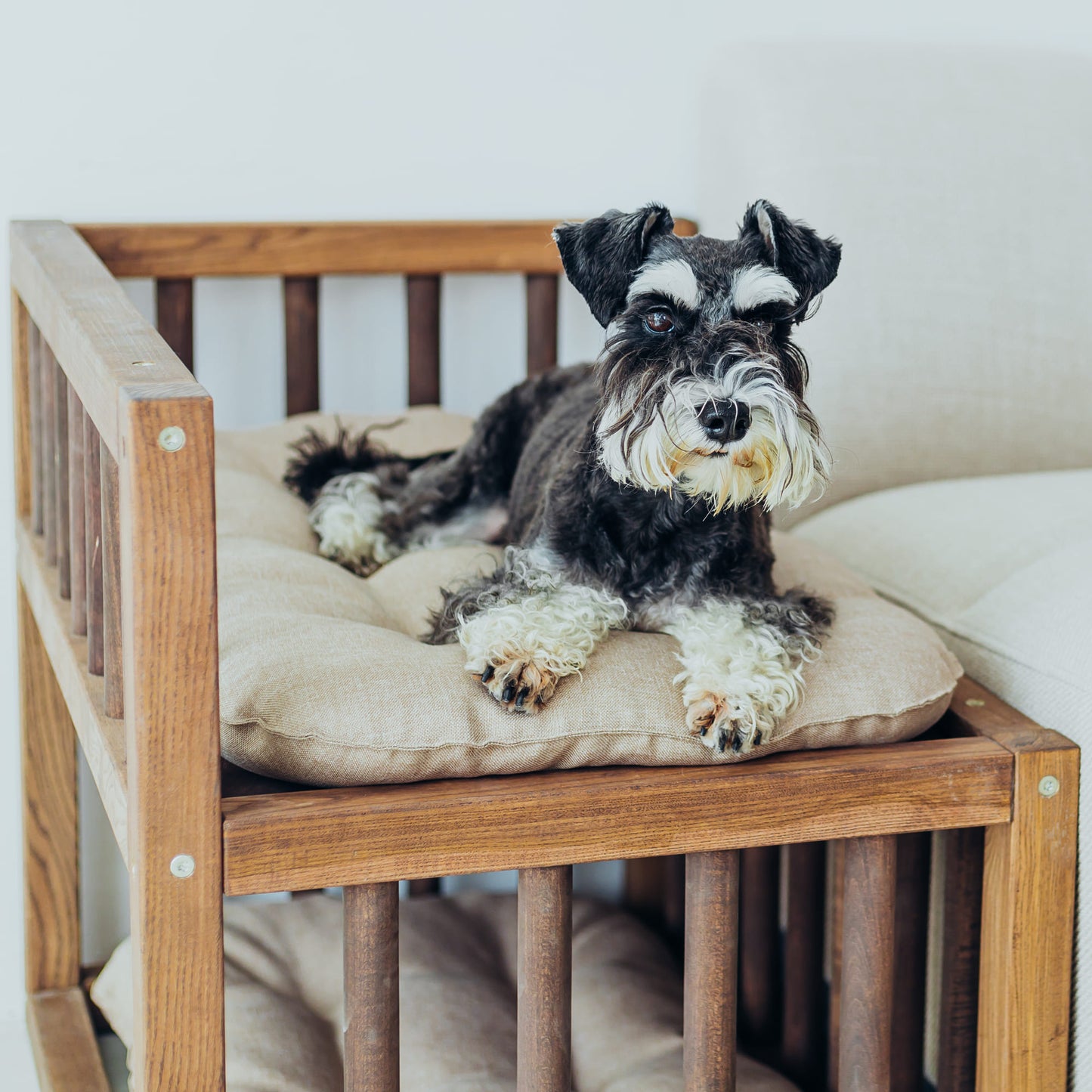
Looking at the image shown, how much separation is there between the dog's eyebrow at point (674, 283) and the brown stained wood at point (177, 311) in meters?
1.15

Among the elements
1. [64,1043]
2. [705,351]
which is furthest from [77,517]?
[64,1043]

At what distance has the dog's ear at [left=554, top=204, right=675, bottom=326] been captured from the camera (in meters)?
1.30

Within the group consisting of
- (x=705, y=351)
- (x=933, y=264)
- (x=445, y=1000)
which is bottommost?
(x=445, y=1000)

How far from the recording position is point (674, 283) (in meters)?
1.25

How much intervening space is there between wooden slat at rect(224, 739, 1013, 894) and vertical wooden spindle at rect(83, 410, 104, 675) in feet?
1.01

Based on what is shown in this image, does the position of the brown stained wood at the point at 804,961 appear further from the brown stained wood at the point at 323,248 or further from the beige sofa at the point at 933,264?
the brown stained wood at the point at 323,248

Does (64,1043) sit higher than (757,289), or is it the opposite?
(757,289)

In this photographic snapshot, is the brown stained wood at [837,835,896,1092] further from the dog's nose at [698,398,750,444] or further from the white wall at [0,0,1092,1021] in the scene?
the white wall at [0,0,1092,1021]

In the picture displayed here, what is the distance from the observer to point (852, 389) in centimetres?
204

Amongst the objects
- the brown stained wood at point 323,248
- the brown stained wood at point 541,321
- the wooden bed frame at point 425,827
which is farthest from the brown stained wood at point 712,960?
the brown stained wood at point 541,321

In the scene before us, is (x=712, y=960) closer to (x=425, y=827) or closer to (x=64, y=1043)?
(x=425, y=827)

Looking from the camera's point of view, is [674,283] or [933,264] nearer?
[674,283]

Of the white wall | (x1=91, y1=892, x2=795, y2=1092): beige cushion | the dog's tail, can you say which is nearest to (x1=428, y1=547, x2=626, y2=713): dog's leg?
the dog's tail

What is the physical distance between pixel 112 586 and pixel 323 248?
3.84 ft
